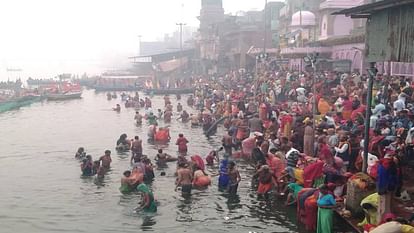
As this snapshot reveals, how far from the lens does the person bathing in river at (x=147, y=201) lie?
1338 cm

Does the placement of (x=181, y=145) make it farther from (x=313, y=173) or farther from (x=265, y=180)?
(x=313, y=173)

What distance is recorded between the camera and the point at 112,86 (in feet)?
204

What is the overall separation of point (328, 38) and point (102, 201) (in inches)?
919

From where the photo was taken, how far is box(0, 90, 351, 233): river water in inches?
500

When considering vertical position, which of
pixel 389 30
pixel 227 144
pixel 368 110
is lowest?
pixel 227 144

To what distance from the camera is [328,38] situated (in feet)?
112

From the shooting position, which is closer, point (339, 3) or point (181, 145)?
point (181, 145)

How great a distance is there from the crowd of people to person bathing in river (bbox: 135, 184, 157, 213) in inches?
1.0

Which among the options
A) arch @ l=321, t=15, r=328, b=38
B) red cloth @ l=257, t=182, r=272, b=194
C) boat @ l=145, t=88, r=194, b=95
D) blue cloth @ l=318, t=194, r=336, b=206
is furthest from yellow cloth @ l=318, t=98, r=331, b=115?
boat @ l=145, t=88, r=194, b=95

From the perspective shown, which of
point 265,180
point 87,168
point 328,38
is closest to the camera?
point 265,180

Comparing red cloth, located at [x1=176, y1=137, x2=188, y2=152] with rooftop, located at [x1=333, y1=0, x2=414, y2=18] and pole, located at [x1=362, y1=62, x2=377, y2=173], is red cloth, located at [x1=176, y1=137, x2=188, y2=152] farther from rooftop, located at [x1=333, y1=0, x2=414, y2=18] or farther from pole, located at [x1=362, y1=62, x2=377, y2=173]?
rooftop, located at [x1=333, y1=0, x2=414, y2=18]

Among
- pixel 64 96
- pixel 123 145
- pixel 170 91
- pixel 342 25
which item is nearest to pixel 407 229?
pixel 123 145

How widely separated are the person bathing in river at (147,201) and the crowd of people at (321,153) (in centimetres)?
3

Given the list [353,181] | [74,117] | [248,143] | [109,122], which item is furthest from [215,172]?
[74,117]
